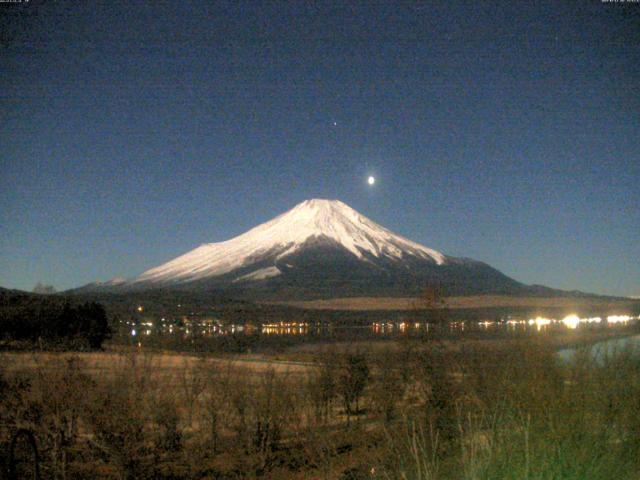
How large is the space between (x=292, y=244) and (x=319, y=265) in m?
21.5

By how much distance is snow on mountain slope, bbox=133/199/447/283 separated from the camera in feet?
519

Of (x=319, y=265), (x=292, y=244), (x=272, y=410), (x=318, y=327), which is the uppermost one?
(x=292, y=244)

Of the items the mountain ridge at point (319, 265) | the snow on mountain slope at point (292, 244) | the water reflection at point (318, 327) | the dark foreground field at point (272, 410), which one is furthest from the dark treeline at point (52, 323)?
the snow on mountain slope at point (292, 244)

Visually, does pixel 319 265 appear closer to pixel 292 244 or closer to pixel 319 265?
pixel 319 265

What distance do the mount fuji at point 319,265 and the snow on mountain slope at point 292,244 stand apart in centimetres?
23

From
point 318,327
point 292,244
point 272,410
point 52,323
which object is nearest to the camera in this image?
point 272,410

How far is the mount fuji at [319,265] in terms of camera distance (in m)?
132

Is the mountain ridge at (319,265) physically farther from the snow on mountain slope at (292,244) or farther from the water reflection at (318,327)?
the water reflection at (318,327)

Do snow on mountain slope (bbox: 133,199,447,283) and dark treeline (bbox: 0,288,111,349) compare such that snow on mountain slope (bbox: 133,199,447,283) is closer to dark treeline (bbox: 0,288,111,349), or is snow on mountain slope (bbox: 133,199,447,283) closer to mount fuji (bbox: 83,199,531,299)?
mount fuji (bbox: 83,199,531,299)

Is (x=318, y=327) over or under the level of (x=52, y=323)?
under

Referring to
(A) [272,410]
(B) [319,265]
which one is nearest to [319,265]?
(B) [319,265]

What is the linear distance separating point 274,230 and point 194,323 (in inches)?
4556

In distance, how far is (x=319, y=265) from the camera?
149 metres

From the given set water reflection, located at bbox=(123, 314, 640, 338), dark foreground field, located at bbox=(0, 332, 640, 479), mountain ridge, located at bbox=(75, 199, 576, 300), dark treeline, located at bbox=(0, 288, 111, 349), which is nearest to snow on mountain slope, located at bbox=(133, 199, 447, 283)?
mountain ridge, located at bbox=(75, 199, 576, 300)
